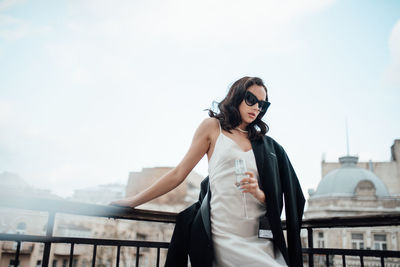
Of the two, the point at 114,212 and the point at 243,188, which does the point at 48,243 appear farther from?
the point at 243,188

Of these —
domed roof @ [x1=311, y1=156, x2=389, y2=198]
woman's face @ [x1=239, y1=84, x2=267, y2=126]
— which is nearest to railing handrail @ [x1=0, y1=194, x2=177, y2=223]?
woman's face @ [x1=239, y1=84, x2=267, y2=126]

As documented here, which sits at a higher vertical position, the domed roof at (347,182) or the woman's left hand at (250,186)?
the domed roof at (347,182)

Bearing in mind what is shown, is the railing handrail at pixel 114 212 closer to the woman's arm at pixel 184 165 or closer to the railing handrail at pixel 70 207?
the railing handrail at pixel 70 207

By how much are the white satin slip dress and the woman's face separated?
0.24 metres

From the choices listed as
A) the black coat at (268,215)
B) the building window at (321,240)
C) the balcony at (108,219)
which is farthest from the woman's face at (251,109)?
the building window at (321,240)

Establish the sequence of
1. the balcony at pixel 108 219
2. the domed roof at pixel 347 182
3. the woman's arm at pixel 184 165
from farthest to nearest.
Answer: the domed roof at pixel 347 182 → the woman's arm at pixel 184 165 → the balcony at pixel 108 219

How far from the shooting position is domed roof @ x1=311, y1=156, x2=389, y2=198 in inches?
1154

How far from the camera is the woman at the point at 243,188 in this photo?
5.35 ft

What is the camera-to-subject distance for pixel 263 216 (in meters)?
1.71

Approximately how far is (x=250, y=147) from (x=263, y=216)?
0.39m

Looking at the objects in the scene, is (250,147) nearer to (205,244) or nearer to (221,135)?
(221,135)

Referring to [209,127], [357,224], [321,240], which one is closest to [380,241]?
[321,240]

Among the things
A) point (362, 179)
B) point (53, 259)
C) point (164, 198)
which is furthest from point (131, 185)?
point (362, 179)

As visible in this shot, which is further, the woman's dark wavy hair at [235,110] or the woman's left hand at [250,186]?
the woman's dark wavy hair at [235,110]
